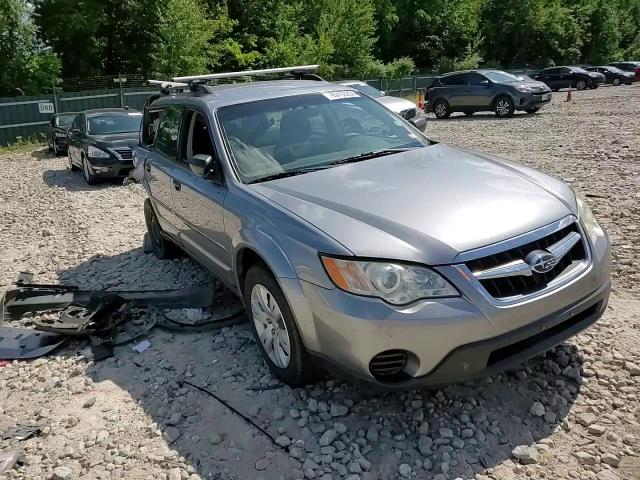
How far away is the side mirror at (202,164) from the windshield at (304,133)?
18 centimetres

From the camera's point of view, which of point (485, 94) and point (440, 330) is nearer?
point (440, 330)

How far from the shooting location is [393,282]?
2670 mm

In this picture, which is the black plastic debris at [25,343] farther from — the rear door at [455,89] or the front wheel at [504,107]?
the rear door at [455,89]

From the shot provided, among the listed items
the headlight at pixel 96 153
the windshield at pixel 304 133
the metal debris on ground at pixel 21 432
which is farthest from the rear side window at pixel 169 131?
the headlight at pixel 96 153

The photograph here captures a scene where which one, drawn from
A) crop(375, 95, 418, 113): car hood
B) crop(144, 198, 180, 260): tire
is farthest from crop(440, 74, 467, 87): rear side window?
crop(144, 198, 180, 260): tire

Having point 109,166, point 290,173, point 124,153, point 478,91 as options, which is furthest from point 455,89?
point 290,173

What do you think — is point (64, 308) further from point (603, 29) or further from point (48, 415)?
point (603, 29)

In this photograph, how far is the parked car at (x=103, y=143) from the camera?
1105cm

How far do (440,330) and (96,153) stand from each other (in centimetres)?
1009

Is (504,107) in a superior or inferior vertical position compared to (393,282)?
inferior

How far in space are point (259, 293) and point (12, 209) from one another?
812 centimetres

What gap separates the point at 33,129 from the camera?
21.7 metres

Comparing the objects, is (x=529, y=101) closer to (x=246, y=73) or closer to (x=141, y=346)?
(x=246, y=73)

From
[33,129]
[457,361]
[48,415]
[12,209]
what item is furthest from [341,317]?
[33,129]
